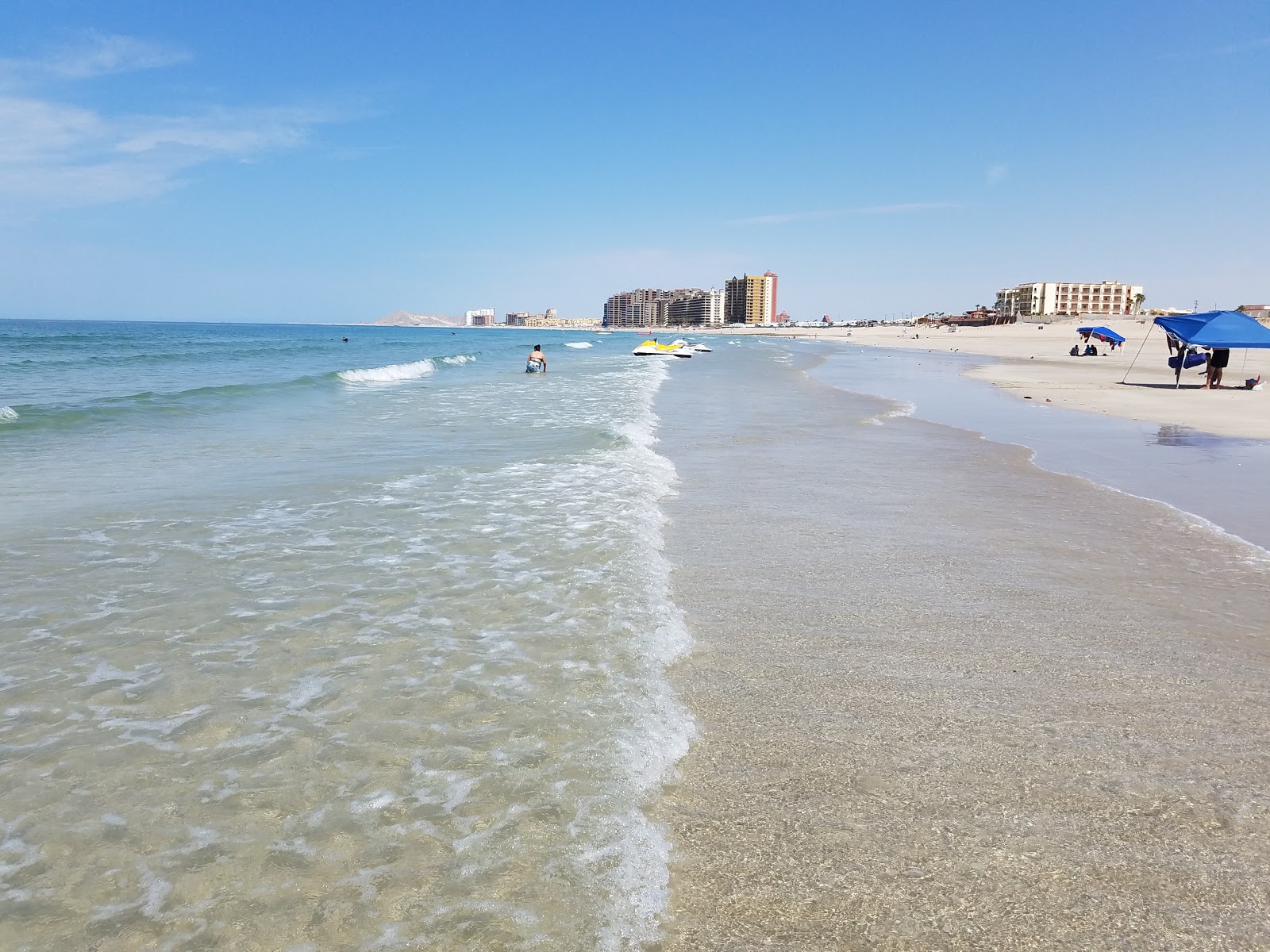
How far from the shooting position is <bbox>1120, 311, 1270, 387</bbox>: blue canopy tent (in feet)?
75.6

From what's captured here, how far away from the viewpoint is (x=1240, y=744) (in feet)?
12.3

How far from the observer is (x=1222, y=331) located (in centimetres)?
2359

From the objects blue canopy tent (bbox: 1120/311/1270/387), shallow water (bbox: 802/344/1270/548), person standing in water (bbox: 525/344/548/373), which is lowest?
shallow water (bbox: 802/344/1270/548)

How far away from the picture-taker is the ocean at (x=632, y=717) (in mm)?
2723

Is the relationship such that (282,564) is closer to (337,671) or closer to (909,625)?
(337,671)

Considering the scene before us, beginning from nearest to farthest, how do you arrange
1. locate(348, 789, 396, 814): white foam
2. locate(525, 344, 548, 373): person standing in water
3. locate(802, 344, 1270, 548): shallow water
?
1. locate(348, 789, 396, 814): white foam
2. locate(802, 344, 1270, 548): shallow water
3. locate(525, 344, 548, 373): person standing in water

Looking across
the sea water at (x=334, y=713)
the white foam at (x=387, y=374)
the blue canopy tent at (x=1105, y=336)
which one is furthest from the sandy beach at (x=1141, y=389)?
the white foam at (x=387, y=374)

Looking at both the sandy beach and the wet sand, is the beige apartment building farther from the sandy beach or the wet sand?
the wet sand

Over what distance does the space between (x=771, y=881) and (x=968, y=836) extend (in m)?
0.84

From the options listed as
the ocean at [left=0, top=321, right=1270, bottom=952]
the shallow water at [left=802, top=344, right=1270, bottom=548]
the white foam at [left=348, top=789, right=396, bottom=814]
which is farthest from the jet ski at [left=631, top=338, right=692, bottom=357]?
the white foam at [left=348, top=789, right=396, bottom=814]

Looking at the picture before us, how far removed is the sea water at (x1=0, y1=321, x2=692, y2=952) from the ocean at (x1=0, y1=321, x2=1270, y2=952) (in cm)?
2

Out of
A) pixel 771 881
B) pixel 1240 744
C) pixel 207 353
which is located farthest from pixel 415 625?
pixel 207 353

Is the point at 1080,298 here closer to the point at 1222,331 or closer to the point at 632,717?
the point at 1222,331

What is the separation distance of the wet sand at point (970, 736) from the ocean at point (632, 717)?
2 centimetres
